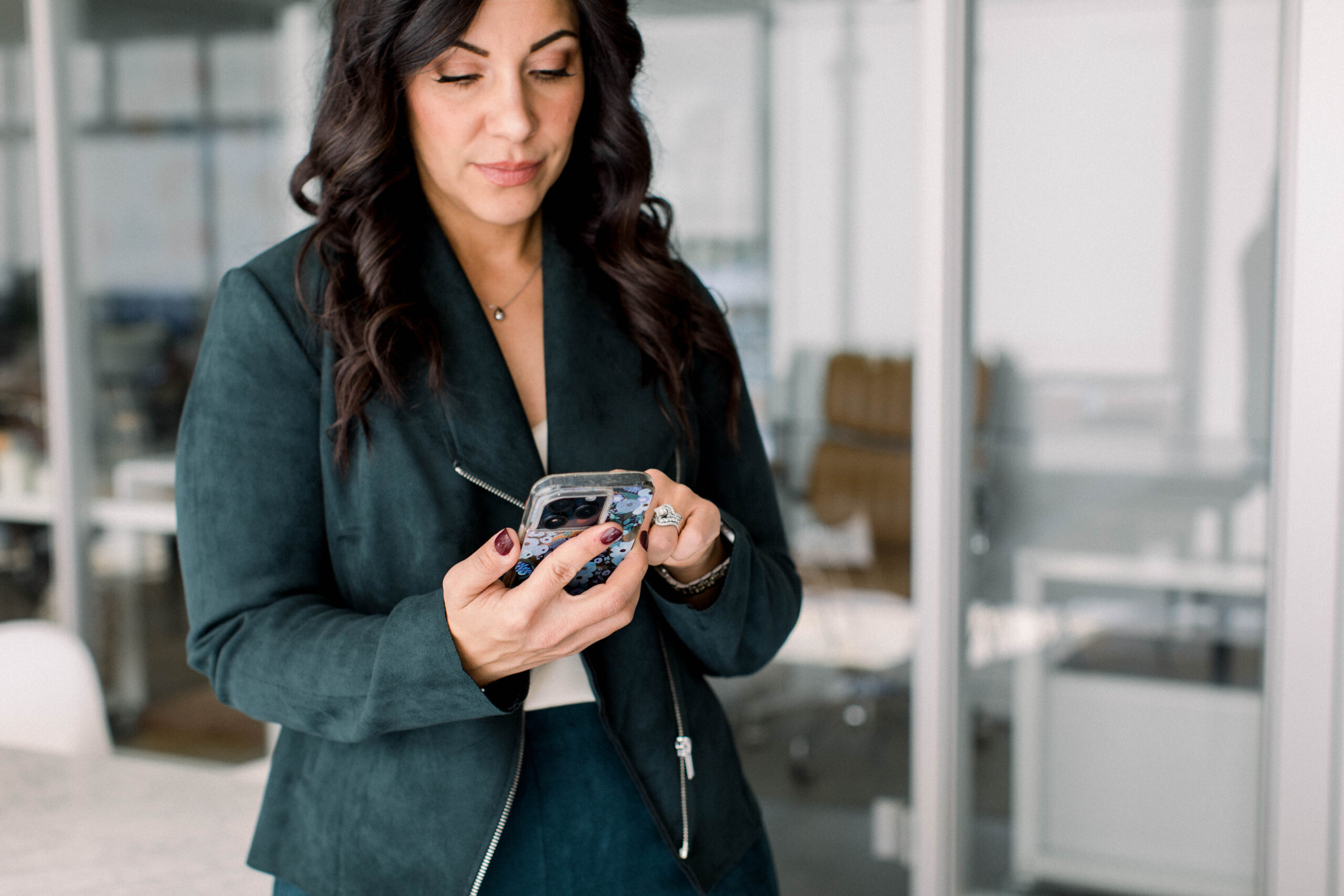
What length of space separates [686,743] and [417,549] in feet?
1.05

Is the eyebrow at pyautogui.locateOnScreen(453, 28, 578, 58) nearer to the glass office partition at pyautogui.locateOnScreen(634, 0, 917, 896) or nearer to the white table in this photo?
the white table

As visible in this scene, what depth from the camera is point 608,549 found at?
937 millimetres

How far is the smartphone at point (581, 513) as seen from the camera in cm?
88

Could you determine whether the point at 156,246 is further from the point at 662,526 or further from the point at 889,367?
the point at 662,526

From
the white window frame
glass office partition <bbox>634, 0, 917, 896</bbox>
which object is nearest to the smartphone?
the white window frame

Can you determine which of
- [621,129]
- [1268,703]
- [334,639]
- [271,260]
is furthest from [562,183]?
[1268,703]

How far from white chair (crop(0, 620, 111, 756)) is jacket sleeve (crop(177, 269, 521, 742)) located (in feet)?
3.18

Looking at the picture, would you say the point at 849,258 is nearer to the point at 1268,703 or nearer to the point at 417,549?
the point at 1268,703

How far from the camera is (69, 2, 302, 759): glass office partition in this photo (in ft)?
10.6

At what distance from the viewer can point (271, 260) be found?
1.09 meters

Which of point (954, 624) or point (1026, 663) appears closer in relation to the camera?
point (954, 624)

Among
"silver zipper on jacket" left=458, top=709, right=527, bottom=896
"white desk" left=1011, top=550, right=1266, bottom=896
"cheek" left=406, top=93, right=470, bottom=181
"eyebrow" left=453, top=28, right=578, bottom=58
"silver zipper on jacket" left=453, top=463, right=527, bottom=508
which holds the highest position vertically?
"eyebrow" left=453, top=28, right=578, bottom=58

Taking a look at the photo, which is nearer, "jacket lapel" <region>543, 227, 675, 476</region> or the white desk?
"jacket lapel" <region>543, 227, 675, 476</region>

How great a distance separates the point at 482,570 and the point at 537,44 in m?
0.51
